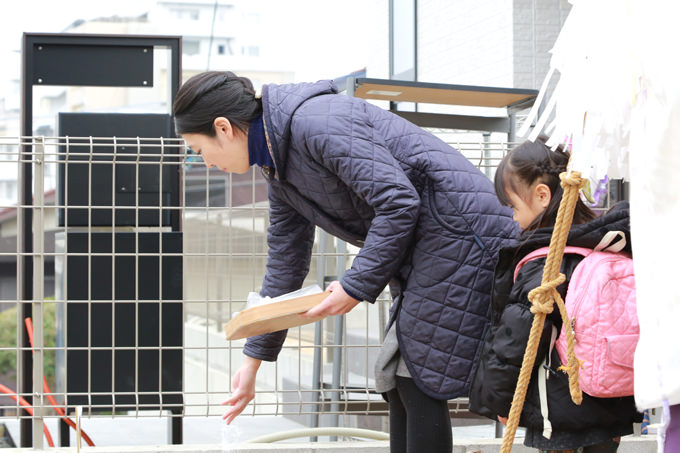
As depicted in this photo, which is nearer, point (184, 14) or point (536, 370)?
point (536, 370)

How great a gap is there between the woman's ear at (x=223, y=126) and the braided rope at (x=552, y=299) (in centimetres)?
83

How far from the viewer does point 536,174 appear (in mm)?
1953

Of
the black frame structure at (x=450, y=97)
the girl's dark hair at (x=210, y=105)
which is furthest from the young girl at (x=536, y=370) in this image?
the black frame structure at (x=450, y=97)

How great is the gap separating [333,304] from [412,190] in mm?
315

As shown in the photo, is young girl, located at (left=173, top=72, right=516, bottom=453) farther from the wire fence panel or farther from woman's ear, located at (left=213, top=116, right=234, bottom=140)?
the wire fence panel

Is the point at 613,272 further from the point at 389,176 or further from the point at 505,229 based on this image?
the point at 389,176

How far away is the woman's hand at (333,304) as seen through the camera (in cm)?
183

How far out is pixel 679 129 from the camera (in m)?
1.00

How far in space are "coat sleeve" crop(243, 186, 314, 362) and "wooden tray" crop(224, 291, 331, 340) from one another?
0.41 metres

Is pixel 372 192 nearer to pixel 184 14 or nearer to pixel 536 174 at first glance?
pixel 536 174

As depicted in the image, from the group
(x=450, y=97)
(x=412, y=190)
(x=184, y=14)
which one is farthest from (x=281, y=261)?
(x=184, y=14)

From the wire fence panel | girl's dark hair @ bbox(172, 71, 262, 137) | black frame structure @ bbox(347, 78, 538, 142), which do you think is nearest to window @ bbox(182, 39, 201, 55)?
black frame structure @ bbox(347, 78, 538, 142)

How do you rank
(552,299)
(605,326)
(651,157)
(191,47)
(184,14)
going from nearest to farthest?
(651,157) < (552,299) < (605,326) < (191,47) < (184,14)

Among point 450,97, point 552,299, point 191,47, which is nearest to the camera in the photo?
point 552,299
